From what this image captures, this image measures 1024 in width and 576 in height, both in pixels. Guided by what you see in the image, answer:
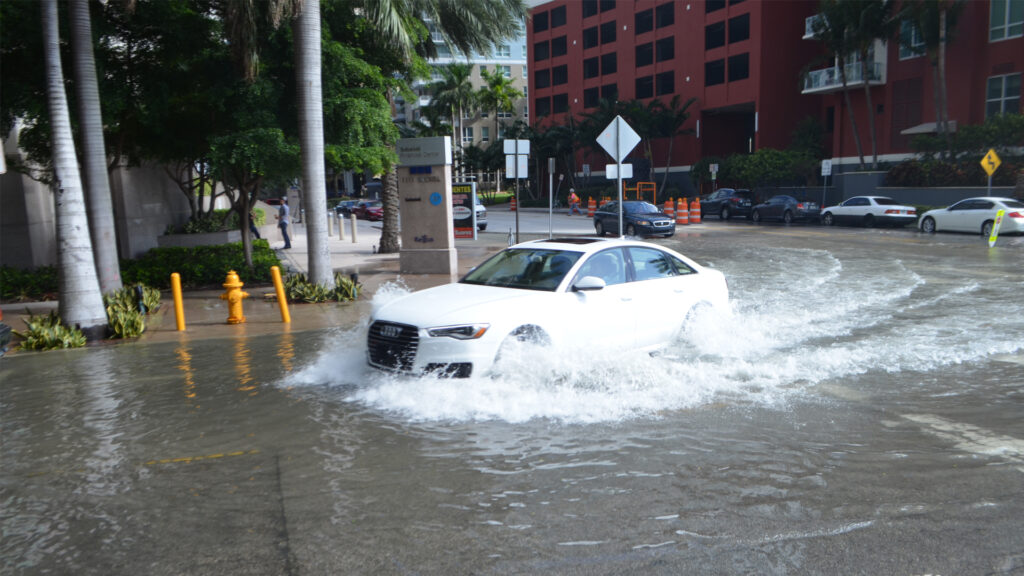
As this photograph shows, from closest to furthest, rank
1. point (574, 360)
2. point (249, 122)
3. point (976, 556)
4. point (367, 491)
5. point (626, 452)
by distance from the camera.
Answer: point (976, 556), point (367, 491), point (626, 452), point (574, 360), point (249, 122)

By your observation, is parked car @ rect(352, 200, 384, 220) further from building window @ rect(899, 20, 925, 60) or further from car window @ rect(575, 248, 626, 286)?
car window @ rect(575, 248, 626, 286)

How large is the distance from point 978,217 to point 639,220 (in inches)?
456

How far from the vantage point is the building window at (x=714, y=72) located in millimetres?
57906

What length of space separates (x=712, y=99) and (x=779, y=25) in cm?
694

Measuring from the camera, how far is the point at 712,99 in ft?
194

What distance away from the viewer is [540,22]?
77.3 m

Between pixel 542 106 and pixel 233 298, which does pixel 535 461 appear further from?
pixel 542 106

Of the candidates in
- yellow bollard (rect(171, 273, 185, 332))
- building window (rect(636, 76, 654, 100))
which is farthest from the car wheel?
building window (rect(636, 76, 654, 100))

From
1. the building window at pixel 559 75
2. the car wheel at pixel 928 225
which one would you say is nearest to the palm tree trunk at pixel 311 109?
the car wheel at pixel 928 225

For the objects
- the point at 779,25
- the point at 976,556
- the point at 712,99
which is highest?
the point at 779,25

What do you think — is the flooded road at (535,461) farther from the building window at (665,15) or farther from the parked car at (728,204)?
the building window at (665,15)

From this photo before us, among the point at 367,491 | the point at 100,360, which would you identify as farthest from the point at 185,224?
the point at 367,491

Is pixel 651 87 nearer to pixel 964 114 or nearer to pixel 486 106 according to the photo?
pixel 486 106

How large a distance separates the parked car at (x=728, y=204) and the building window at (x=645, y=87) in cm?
2111
